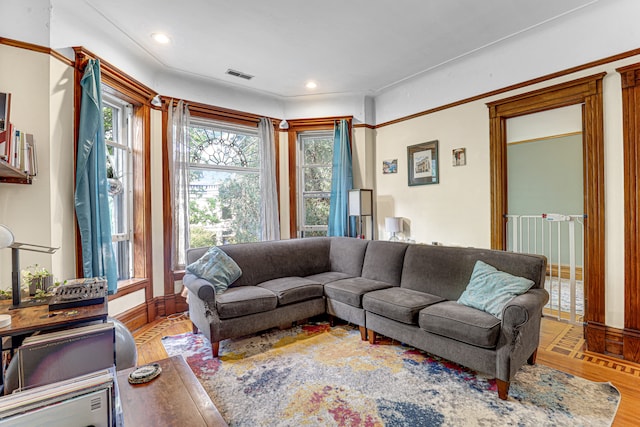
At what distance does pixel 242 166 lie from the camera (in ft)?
15.0

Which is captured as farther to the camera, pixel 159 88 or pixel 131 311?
pixel 159 88

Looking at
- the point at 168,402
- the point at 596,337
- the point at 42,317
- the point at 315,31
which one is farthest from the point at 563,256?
the point at 42,317

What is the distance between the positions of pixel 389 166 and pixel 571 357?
304 cm

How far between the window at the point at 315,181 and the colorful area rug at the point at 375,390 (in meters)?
2.31

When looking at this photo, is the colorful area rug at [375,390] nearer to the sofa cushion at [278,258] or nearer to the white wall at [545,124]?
the sofa cushion at [278,258]

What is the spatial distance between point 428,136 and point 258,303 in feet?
10.1

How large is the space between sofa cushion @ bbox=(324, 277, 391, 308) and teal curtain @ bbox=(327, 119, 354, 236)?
1.39 metres

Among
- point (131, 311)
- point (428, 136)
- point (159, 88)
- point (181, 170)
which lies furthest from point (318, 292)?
point (159, 88)

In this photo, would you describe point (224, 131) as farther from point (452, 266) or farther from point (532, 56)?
point (532, 56)

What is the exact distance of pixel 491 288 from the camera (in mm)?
2396

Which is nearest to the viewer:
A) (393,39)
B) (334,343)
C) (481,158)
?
(334,343)

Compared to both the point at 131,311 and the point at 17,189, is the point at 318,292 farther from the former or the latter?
the point at 17,189

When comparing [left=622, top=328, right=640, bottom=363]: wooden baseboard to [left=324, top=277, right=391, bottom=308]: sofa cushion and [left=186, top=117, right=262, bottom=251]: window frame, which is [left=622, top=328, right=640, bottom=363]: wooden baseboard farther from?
[left=186, top=117, right=262, bottom=251]: window frame

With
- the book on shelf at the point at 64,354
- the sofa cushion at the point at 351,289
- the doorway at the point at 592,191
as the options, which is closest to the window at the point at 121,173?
the book on shelf at the point at 64,354
